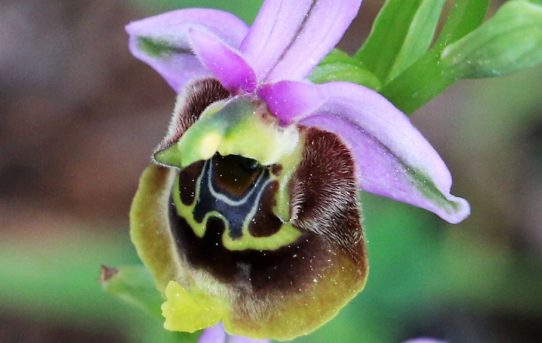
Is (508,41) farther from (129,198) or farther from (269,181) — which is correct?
(129,198)

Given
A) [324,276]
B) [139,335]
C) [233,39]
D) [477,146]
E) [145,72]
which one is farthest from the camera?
[145,72]

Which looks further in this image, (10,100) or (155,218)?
(10,100)

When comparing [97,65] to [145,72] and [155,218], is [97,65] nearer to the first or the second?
[145,72]

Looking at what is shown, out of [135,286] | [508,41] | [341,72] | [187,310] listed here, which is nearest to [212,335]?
[135,286]

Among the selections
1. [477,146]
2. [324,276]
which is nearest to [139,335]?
[477,146]

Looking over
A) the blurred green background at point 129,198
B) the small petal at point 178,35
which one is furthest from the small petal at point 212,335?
the blurred green background at point 129,198

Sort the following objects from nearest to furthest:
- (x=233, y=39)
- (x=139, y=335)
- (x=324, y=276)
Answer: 1. (x=324, y=276)
2. (x=233, y=39)
3. (x=139, y=335)

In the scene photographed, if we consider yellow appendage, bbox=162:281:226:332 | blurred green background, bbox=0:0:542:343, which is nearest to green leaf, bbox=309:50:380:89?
yellow appendage, bbox=162:281:226:332

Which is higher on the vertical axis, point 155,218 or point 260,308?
point 155,218
